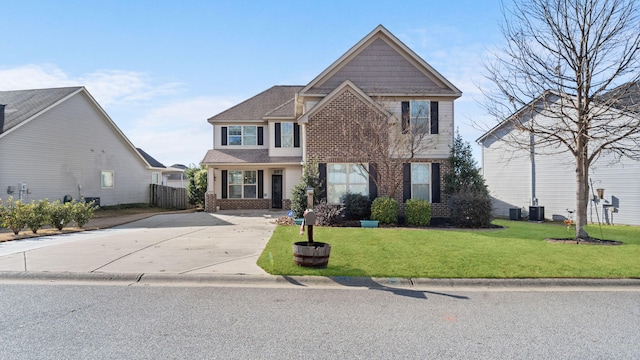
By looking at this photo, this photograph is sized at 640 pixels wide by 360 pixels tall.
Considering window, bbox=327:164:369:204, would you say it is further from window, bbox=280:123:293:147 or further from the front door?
the front door

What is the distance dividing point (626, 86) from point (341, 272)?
9.86 meters

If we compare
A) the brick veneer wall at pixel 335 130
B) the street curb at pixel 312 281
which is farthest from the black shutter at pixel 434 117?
the street curb at pixel 312 281

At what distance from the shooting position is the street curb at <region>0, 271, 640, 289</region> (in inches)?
293

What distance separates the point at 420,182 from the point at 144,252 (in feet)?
39.6

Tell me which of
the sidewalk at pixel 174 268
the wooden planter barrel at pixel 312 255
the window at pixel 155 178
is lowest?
the sidewalk at pixel 174 268

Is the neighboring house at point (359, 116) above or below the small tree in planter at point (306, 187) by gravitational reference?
above

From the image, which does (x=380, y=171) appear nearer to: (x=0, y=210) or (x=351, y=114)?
(x=351, y=114)

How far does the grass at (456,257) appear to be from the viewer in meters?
7.91

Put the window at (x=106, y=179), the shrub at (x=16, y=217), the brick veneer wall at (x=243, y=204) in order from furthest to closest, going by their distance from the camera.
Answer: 1. the window at (x=106, y=179)
2. the brick veneer wall at (x=243, y=204)
3. the shrub at (x=16, y=217)

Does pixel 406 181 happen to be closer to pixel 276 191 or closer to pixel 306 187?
pixel 306 187

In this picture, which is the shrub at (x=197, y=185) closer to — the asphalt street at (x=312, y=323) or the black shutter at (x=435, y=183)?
the black shutter at (x=435, y=183)

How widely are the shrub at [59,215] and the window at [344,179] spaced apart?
10.0 metres

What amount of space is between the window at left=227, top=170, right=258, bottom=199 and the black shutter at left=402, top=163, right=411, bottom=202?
34.6ft

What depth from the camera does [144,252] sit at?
10031 mm
